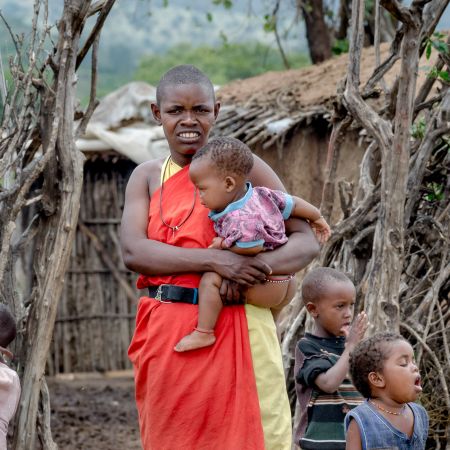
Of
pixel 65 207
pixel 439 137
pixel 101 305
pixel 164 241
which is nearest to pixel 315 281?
pixel 164 241

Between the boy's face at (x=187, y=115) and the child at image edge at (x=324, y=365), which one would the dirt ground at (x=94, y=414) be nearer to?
the child at image edge at (x=324, y=365)

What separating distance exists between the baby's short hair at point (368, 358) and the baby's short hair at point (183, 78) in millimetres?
1023

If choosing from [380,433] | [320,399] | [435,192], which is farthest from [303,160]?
[380,433]

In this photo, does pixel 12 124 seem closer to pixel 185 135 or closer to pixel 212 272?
pixel 185 135

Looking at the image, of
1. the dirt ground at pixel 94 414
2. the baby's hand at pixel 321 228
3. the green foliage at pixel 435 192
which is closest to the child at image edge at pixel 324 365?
the baby's hand at pixel 321 228

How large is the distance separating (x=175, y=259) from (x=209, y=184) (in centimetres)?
26

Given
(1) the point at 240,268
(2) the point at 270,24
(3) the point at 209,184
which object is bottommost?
(1) the point at 240,268

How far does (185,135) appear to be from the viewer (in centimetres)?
340

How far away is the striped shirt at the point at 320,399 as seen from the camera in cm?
394

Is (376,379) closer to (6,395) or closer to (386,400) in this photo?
(386,400)

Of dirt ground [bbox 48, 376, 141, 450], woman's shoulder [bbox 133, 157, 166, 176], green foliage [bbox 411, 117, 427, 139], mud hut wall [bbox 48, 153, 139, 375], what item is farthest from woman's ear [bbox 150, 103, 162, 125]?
mud hut wall [bbox 48, 153, 139, 375]

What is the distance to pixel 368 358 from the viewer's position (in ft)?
11.6

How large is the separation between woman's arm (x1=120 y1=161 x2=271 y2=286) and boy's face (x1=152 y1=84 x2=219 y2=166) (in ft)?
0.95

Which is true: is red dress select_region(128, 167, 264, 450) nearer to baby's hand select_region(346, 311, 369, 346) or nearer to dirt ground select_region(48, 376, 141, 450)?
baby's hand select_region(346, 311, 369, 346)
